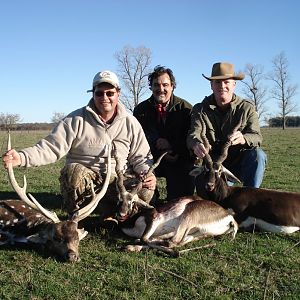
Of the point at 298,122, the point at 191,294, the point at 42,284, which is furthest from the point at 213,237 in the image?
the point at 298,122

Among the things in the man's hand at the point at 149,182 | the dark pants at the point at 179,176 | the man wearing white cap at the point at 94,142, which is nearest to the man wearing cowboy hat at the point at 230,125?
the dark pants at the point at 179,176

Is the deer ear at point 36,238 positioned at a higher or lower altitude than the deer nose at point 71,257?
higher

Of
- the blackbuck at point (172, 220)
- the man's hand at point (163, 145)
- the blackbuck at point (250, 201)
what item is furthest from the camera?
the man's hand at point (163, 145)

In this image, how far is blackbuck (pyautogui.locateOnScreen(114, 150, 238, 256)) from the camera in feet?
20.8

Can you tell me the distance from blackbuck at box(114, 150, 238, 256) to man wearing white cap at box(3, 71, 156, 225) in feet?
1.40

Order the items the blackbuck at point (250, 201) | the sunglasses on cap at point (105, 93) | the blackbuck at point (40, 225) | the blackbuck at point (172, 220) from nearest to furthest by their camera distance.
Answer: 1. the blackbuck at point (40, 225)
2. the blackbuck at point (172, 220)
3. the blackbuck at point (250, 201)
4. the sunglasses on cap at point (105, 93)

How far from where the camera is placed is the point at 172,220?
21.2 ft

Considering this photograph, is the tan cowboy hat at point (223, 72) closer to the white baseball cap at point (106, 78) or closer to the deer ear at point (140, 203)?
the white baseball cap at point (106, 78)

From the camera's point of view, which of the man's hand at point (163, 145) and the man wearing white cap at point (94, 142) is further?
the man's hand at point (163, 145)

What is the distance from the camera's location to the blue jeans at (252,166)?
8.11 metres

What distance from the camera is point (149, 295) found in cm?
436

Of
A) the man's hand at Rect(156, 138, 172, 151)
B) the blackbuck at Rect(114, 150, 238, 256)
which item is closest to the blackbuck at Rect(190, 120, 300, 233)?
the blackbuck at Rect(114, 150, 238, 256)

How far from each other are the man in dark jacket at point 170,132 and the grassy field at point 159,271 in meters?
2.63

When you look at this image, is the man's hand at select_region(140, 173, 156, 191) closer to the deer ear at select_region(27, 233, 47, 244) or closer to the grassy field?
the grassy field
